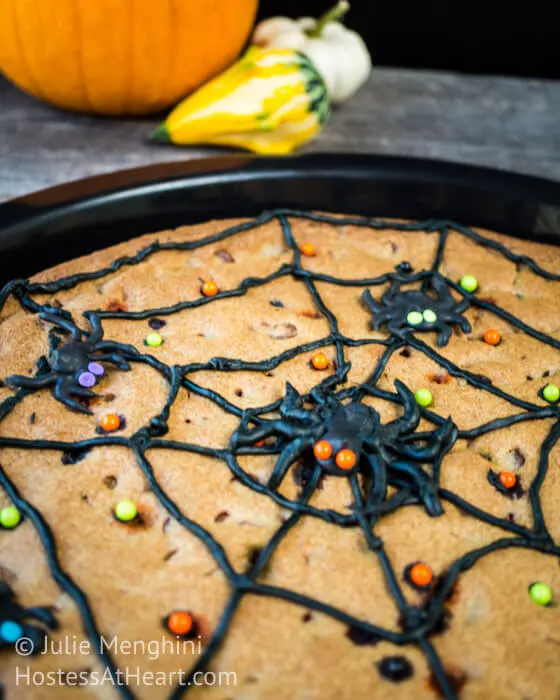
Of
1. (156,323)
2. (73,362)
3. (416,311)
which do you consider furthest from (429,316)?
(73,362)

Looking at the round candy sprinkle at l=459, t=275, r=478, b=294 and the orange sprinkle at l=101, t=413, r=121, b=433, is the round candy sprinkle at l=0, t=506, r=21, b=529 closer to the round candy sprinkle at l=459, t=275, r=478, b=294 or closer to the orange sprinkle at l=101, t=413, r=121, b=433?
the orange sprinkle at l=101, t=413, r=121, b=433

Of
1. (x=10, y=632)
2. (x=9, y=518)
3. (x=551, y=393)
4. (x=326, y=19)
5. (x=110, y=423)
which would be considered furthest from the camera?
(x=326, y=19)

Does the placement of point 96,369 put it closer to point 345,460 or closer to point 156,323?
point 156,323

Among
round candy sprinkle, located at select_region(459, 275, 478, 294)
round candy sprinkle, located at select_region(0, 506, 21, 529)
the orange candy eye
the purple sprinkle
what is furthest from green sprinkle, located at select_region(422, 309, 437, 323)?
round candy sprinkle, located at select_region(0, 506, 21, 529)

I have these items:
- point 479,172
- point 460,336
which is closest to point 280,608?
point 460,336

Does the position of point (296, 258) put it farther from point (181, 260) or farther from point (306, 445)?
point (306, 445)

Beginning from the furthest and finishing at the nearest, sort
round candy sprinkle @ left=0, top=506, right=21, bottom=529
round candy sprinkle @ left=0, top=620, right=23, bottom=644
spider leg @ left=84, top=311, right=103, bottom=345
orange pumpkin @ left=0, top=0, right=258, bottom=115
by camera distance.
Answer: orange pumpkin @ left=0, top=0, right=258, bottom=115
spider leg @ left=84, top=311, right=103, bottom=345
round candy sprinkle @ left=0, top=506, right=21, bottom=529
round candy sprinkle @ left=0, top=620, right=23, bottom=644
